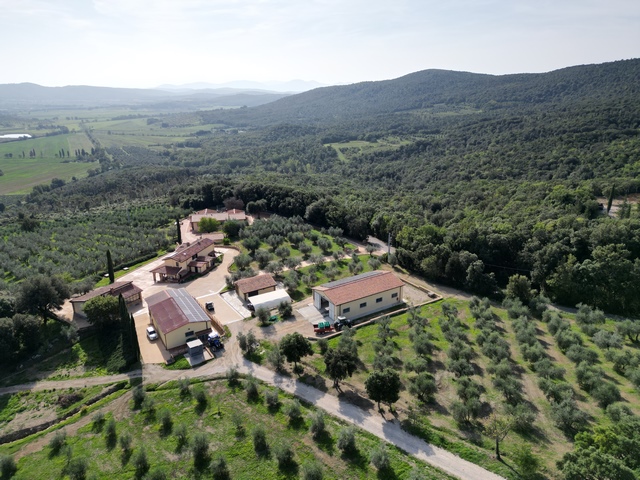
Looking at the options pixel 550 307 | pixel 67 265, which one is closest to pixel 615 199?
pixel 550 307

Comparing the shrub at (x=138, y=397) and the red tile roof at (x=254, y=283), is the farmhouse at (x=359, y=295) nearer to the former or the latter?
the red tile roof at (x=254, y=283)

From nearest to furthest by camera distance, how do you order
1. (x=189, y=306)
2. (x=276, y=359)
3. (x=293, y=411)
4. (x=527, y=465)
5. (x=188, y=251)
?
(x=527, y=465) → (x=293, y=411) → (x=276, y=359) → (x=189, y=306) → (x=188, y=251)

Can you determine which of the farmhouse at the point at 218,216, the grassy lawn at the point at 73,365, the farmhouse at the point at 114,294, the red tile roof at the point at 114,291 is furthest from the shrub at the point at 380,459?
the farmhouse at the point at 218,216

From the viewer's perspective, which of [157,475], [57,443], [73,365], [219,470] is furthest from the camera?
[73,365]

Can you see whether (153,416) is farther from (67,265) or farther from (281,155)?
(281,155)

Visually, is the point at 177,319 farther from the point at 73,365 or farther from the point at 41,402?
the point at 41,402

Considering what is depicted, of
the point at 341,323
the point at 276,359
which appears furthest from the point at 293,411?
the point at 341,323
